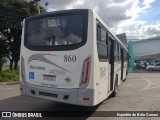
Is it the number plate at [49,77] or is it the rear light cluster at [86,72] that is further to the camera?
the number plate at [49,77]

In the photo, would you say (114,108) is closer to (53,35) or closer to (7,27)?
(53,35)

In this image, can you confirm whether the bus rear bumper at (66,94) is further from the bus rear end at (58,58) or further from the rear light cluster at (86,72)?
the rear light cluster at (86,72)

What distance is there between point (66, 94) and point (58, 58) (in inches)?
42.1

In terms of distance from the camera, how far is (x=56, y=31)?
7488 mm

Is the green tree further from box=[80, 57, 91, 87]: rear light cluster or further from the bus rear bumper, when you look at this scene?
box=[80, 57, 91, 87]: rear light cluster

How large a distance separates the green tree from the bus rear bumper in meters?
19.1

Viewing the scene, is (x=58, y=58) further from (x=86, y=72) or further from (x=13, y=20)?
(x=13, y=20)

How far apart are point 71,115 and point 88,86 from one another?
1499 millimetres

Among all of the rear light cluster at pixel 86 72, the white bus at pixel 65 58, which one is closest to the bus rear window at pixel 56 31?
the white bus at pixel 65 58

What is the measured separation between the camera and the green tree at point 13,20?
25312 mm

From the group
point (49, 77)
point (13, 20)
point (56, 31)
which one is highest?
point (13, 20)

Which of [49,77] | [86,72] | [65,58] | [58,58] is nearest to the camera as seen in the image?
[86,72]

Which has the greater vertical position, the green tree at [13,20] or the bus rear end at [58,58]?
the green tree at [13,20]

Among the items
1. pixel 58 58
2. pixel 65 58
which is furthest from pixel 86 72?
pixel 58 58
